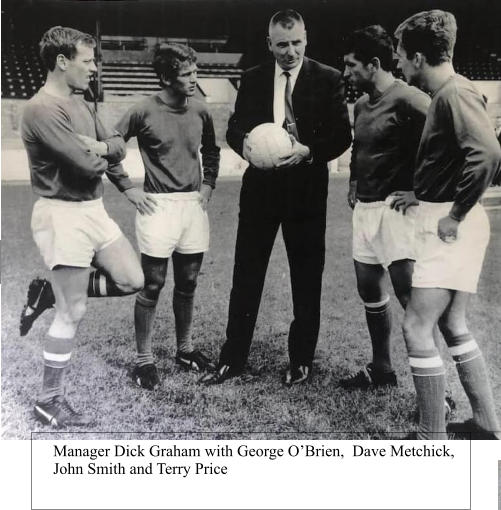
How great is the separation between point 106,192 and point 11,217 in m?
0.59

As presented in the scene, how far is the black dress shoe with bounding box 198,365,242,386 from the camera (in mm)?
2549

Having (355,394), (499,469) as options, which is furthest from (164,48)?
(499,469)

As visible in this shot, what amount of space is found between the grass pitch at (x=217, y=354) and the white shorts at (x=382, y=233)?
0.49ft

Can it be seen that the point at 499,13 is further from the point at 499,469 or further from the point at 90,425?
the point at 90,425

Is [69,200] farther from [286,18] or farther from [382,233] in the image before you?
[382,233]

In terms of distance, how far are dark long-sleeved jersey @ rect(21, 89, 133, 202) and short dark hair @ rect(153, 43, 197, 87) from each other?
0.34 m

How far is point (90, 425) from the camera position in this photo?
8.04ft

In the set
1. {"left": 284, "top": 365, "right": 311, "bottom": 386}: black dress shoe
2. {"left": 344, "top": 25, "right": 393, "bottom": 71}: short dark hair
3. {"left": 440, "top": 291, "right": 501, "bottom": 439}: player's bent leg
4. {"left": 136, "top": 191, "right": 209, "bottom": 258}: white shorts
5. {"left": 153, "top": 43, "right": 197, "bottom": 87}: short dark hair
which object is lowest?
{"left": 284, "top": 365, "right": 311, "bottom": 386}: black dress shoe

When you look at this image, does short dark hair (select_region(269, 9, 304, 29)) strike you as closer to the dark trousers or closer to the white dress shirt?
the white dress shirt

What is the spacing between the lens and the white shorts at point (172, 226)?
245cm

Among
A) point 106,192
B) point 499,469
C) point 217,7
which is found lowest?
point 499,469

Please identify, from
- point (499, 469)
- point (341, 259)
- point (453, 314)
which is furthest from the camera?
point (341, 259)

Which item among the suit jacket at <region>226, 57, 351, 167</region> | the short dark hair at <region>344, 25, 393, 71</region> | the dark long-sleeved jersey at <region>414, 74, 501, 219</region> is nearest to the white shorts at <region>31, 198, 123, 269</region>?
the suit jacket at <region>226, 57, 351, 167</region>

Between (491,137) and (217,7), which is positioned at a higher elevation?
(217,7)
